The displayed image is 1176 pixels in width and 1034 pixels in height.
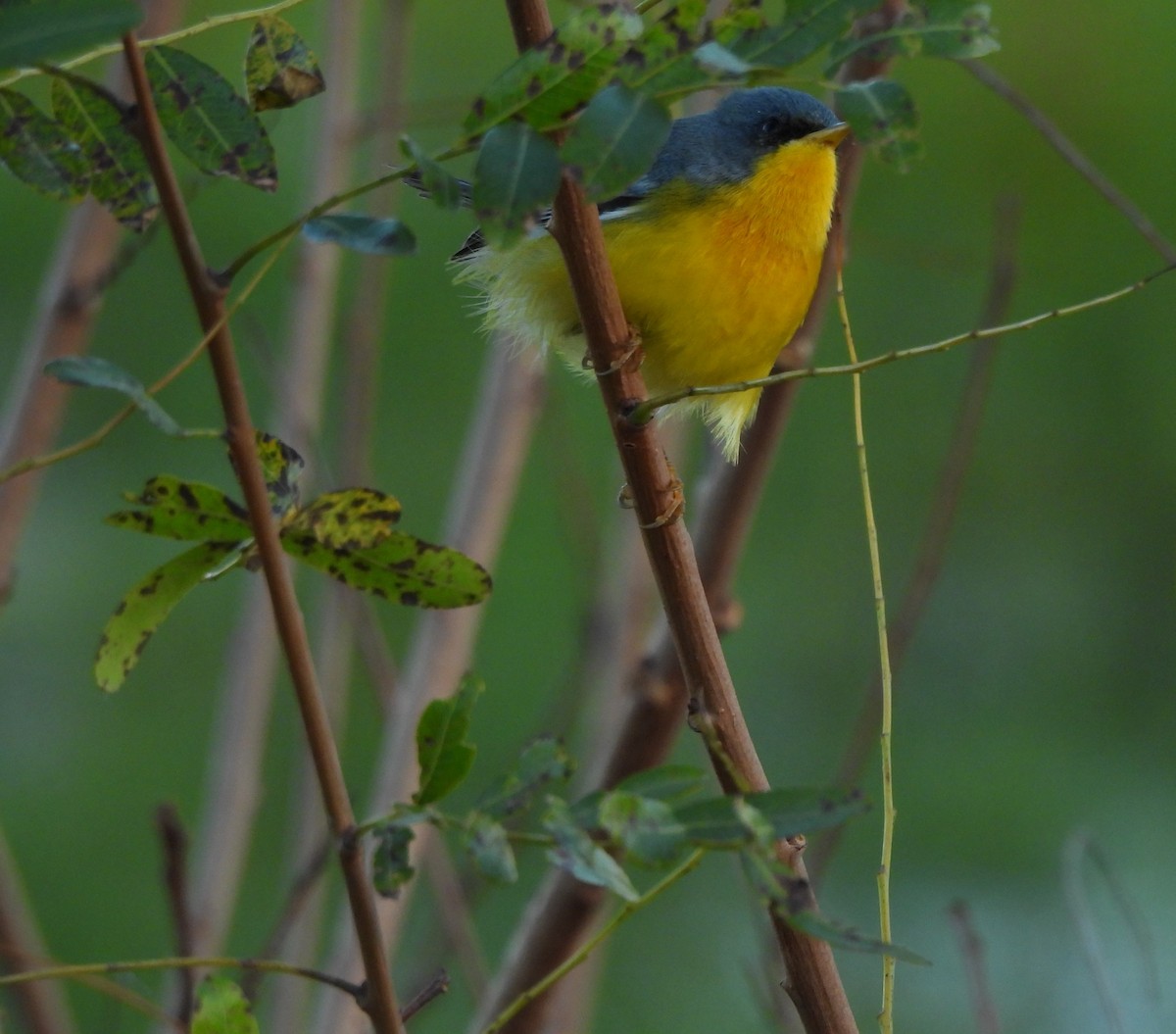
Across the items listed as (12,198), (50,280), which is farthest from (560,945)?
(12,198)

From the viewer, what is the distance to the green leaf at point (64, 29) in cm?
80

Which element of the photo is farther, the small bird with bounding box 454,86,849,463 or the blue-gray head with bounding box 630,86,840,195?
the blue-gray head with bounding box 630,86,840,195

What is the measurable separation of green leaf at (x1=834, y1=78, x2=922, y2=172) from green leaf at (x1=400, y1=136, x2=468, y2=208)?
0.26 metres

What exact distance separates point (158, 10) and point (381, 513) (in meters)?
1.47

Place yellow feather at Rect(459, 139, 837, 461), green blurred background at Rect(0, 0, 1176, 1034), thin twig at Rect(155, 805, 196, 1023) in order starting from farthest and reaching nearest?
green blurred background at Rect(0, 0, 1176, 1034)
yellow feather at Rect(459, 139, 837, 461)
thin twig at Rect(155, 805, 196, 1023)

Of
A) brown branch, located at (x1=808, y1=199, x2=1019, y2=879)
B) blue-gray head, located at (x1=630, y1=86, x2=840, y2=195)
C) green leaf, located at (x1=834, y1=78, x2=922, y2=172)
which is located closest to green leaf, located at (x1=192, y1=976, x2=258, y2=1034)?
green leaf, located at (x1=834, y1=78, x2=922, y2=172)

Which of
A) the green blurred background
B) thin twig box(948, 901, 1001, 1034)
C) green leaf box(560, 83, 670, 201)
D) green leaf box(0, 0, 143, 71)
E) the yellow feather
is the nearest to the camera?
green leaf box(0, 0, 143, 71)

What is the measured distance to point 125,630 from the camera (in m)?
1.16

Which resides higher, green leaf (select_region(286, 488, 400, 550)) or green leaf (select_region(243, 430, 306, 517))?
green leaf (select_region(243, 430, 306, 517))

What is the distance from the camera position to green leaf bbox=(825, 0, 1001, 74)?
0.99 metres

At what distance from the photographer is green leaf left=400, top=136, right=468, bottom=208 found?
93 cm

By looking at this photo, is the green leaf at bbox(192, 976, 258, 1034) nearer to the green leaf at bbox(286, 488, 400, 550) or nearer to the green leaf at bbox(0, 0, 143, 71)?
the green leaf at bbox(286, 488, 400, 550)

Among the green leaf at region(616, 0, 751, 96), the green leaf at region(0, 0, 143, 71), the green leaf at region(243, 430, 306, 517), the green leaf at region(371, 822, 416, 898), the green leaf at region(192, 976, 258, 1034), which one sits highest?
the green leaf at region(0, 0, 143, 71)

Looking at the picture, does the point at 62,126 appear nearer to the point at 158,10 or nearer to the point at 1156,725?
the point at 158,10
